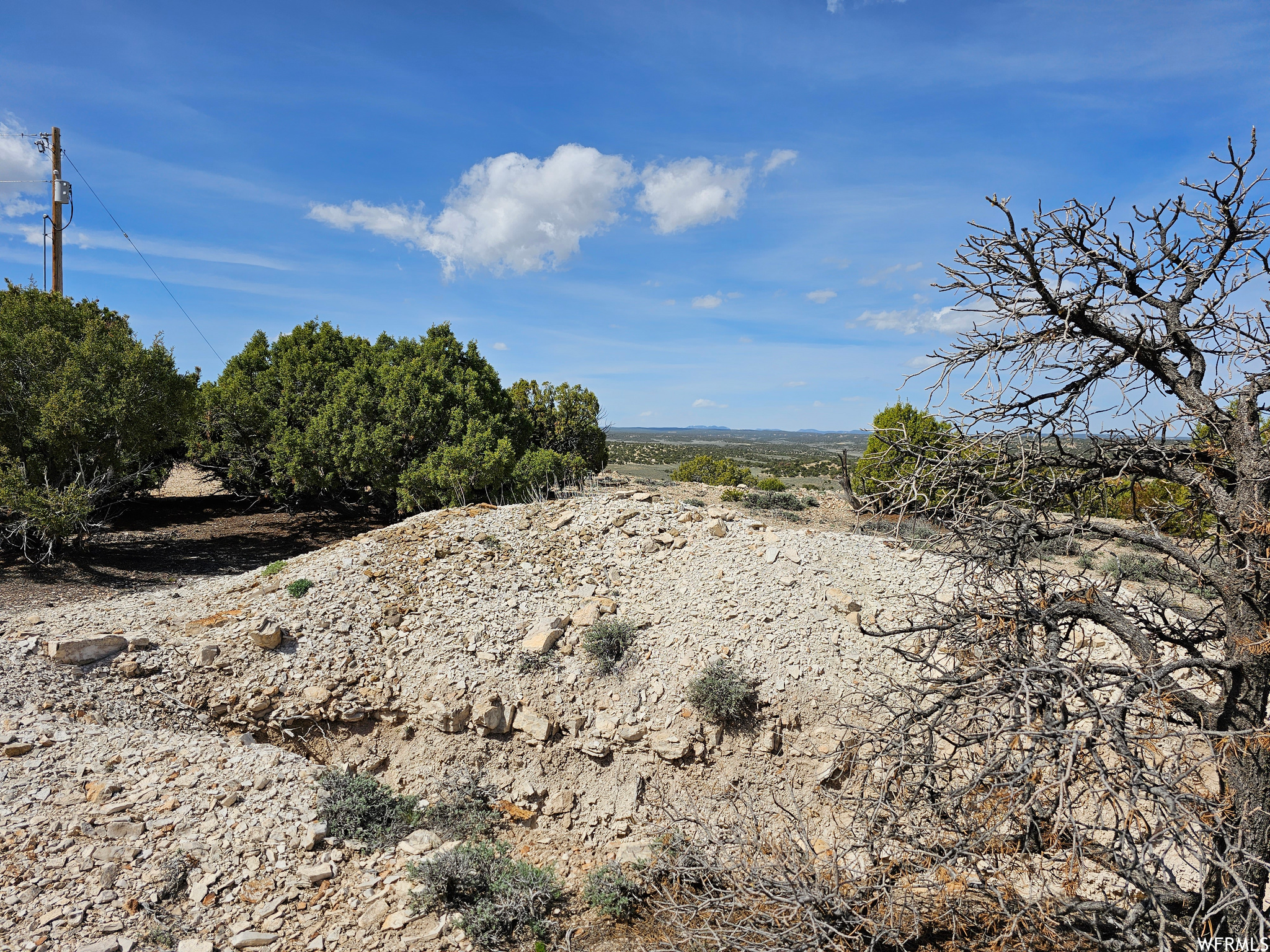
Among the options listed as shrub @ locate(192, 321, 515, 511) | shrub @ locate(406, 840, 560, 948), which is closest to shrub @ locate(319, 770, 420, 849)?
shrub @ locate(406, 840, 560, 948)

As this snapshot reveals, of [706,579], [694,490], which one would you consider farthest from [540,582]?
[694,490]

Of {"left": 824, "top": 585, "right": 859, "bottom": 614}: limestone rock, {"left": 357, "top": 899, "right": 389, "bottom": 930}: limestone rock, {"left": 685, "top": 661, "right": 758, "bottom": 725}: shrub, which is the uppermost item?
{"left": 824, "top": 585, "right": 859, "bottom": 614}: limestone rock

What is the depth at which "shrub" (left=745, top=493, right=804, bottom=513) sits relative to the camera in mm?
14508

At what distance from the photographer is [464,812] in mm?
5953

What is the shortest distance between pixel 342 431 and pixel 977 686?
12741 mm

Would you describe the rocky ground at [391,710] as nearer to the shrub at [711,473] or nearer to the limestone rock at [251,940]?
the limestone rock at [251,940]

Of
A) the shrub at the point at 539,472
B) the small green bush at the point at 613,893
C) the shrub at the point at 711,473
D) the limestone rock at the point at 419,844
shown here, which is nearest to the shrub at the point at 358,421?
the shrub at the point at 539,472

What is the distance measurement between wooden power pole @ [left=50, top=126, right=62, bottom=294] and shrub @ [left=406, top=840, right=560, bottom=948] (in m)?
17.0

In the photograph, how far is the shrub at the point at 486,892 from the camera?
4605mm

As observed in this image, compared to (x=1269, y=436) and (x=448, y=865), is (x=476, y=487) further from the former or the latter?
(x=1269, y=436)

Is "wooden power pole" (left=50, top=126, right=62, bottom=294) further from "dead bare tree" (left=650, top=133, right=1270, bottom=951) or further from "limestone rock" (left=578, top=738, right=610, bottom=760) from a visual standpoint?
"dead bare tree" (left=650, top=133, right=1270, bottom=951)

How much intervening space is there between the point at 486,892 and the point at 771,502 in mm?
11185

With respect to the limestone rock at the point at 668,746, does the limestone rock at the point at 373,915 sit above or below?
below

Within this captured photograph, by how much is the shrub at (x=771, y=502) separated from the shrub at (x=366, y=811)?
985 centimetres
